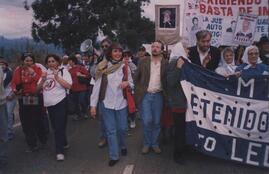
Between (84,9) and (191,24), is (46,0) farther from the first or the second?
(191,24)

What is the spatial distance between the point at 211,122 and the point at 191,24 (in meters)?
1.87

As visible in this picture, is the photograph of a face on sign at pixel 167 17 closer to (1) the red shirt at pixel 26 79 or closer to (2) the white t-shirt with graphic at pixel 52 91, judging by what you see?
(1) the red shirt at pixel 26 79

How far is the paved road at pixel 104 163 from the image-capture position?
7.09 m

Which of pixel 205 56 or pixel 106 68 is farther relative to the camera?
pixel 106 68

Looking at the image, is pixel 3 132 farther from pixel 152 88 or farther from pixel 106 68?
pixel 152 88

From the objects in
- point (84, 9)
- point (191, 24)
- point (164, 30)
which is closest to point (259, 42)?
point (191, 24)

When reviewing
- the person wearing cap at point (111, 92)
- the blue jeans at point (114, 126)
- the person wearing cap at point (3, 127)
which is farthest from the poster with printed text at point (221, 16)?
the person wearing cap at point (3, 127)

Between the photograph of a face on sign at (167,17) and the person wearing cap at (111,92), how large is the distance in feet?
26.0

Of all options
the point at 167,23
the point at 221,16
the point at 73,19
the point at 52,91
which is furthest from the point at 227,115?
the point at 73,19

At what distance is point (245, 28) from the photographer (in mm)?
8367

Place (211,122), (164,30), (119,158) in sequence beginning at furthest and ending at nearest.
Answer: (164,30)
(119,158)
(211,122)

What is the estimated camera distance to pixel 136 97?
8.09m

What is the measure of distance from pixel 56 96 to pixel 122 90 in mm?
1125

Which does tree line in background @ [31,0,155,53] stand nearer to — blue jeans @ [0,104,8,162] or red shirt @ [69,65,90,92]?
red shirt @ [69,65,90,92]
